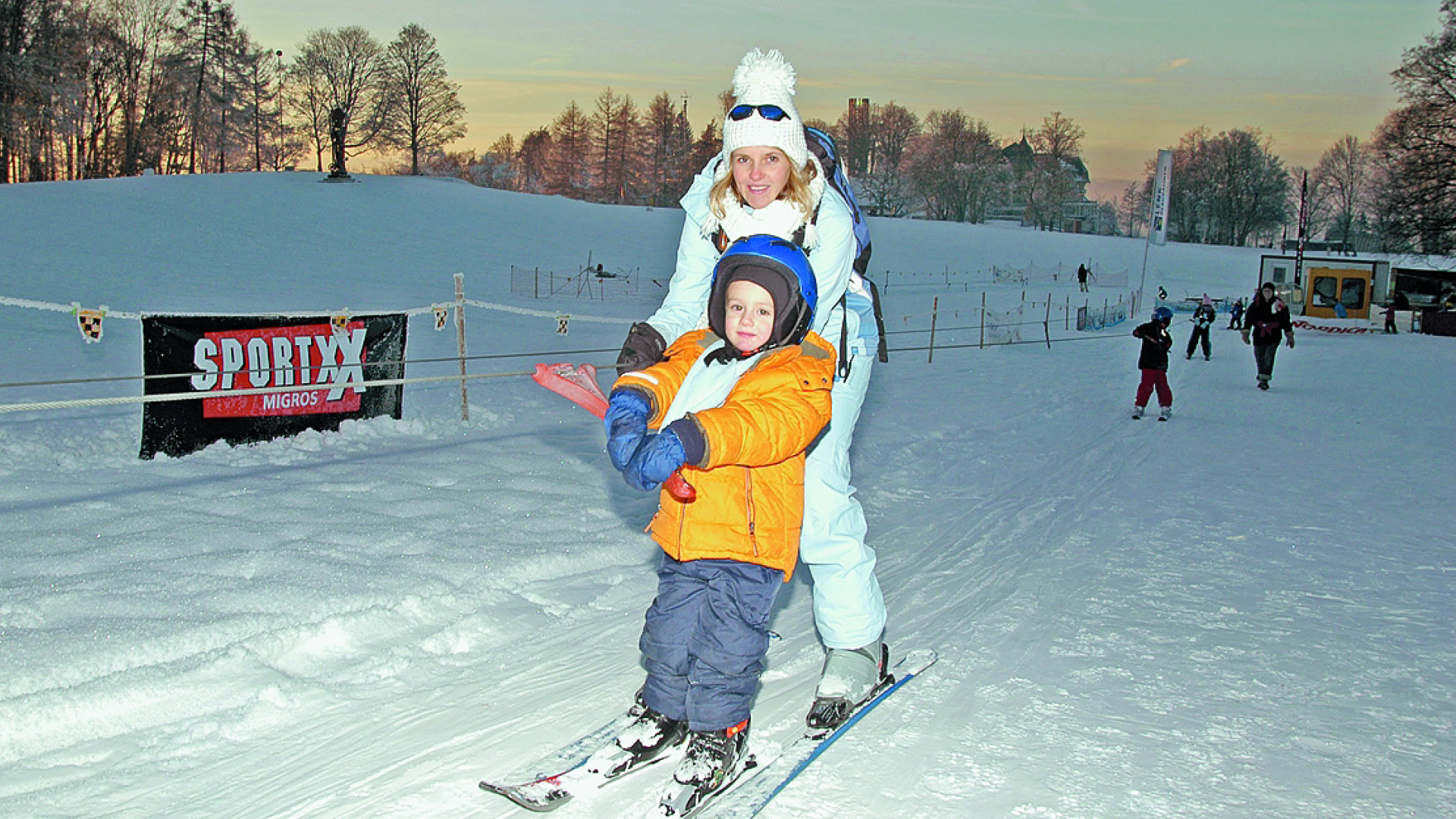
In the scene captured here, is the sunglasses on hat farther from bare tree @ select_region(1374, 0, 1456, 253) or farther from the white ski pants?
bare tree @ select_region(1374, 0, 1456, 253)

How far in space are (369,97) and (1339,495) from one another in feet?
228

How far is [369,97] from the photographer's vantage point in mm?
66188

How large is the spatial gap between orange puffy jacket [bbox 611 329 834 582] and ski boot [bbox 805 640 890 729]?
23.7 inches

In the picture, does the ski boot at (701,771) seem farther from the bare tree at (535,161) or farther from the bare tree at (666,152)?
the bare tree at (535,161)

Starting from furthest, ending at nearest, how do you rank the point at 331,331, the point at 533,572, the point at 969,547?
1. the point at 331,331
2. the point at 969,547
3. the point at 533,572

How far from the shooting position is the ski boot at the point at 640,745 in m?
2.85

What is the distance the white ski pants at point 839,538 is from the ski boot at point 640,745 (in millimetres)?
657

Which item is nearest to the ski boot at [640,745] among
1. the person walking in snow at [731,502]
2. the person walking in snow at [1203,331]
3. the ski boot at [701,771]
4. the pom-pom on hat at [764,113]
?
the person walking in snow at [731,502]

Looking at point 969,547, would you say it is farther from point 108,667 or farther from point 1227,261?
point 1227,261

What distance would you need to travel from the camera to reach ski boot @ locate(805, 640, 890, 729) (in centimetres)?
316

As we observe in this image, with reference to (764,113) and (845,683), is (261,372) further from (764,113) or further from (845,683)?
(845,683)

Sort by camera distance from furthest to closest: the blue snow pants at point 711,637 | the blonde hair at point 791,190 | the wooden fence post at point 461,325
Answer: the wooden fence post at point 461,325 < the blonde hair at point 791,190 < the blue snow pants at point 711,637

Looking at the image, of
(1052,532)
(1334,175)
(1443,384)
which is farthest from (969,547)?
(1334,175)

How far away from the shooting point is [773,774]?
2846 mm
